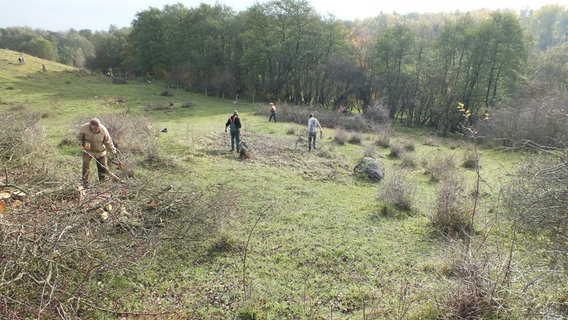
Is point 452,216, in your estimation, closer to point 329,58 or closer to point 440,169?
point 440,169

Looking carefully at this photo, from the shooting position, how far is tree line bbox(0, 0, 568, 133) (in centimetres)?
2828

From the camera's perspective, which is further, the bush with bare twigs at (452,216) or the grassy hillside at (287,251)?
the bush with bare twigs at (452,216)

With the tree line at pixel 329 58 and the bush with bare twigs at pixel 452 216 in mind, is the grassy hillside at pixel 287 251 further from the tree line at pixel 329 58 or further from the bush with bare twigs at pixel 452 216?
the tree line at pixel 329 58

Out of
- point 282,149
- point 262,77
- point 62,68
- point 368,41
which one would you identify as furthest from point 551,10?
point 62,68

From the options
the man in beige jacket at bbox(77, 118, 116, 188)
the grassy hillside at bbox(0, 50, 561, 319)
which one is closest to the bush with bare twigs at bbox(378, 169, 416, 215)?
the grassy hillside at bbox(0, 50, 561, 319)

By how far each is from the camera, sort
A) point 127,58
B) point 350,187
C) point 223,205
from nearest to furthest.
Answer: point 223,205
point 350,187
point 127,58

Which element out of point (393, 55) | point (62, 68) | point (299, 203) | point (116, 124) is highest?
point (393, 55)

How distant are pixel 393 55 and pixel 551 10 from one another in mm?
61139

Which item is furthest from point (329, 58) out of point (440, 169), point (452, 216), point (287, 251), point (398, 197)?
point (287, 251)

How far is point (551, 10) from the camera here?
6831cm

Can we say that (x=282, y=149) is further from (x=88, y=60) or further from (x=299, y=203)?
(x=88, y=60)

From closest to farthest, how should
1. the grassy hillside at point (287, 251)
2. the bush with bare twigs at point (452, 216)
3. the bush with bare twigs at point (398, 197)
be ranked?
the grassy hillside at point (287, 251)
the bush with bare twigs at point (452, 216)
the bush with bare twigs at point (398, 197)

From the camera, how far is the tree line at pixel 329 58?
92.8ft

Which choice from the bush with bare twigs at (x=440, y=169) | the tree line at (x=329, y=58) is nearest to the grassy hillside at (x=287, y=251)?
the bush with bare twigs at (x=440, y=169)
